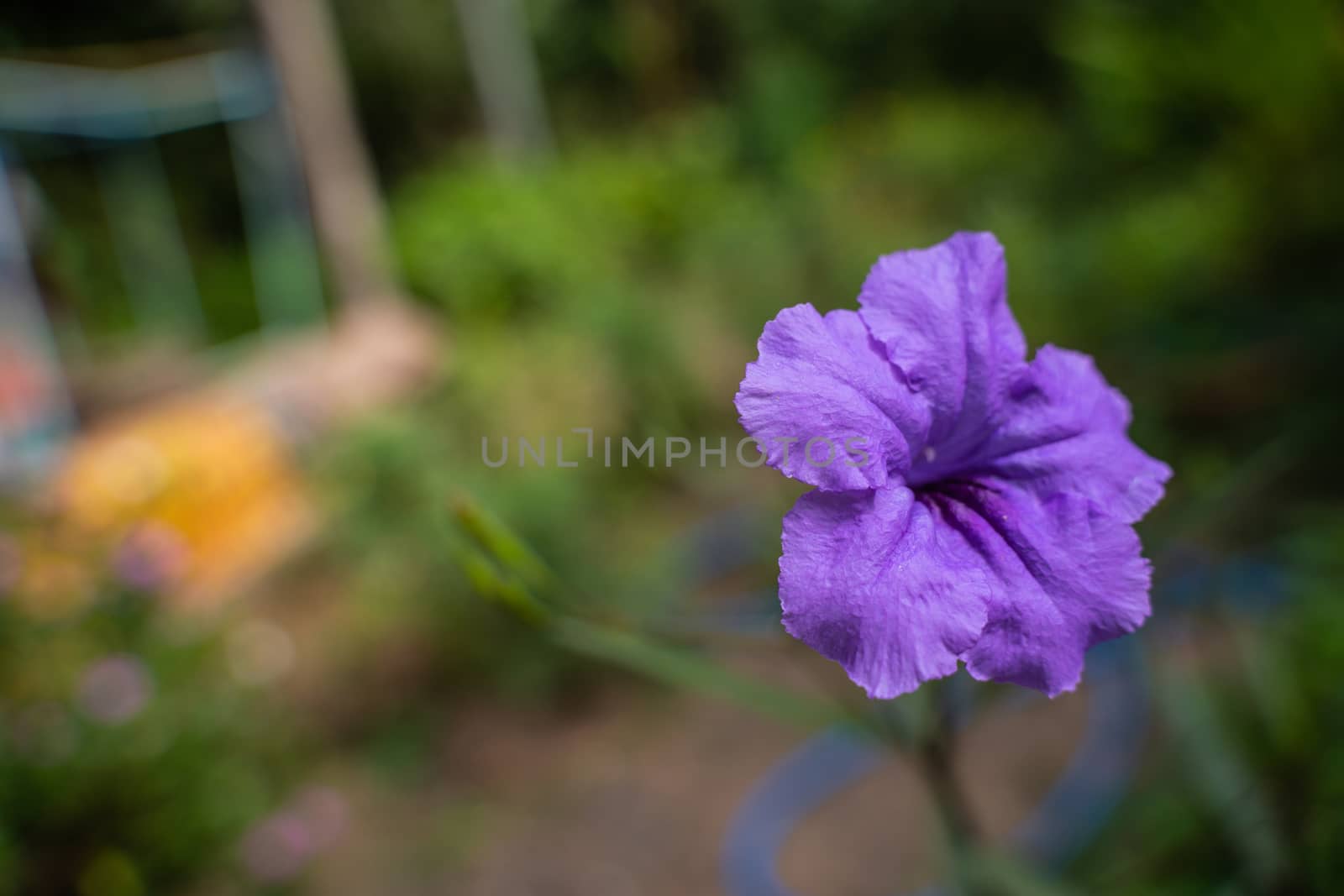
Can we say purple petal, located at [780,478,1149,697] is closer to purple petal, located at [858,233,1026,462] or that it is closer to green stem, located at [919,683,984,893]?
purple petal, located at [858,233,1026,462]

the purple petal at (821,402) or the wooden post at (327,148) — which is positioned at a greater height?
the wooden post at (327,148)

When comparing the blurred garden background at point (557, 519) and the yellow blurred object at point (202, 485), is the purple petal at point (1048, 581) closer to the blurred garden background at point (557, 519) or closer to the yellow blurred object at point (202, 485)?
the blurred garden background at point (557, 519)

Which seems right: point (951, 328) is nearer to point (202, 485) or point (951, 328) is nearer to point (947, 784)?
point (947, 784)

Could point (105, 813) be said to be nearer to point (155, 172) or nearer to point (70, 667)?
point (70, 667)

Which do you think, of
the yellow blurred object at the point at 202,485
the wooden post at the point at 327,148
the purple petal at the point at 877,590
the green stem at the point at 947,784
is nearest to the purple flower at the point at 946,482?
the purple petal at the point at 877,590

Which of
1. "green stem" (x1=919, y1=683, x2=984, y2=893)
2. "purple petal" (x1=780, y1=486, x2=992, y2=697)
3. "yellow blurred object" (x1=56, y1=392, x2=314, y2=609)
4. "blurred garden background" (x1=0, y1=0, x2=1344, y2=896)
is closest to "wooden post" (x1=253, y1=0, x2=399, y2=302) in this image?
"blurred garden background" (x1=0, y1=0, x2=1344, y2=896)

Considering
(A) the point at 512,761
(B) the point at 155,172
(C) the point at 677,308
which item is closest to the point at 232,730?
(A) the point at 512,761

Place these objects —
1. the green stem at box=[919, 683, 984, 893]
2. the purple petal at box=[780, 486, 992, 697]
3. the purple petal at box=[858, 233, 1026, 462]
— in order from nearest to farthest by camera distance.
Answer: the purple petal at box=[780, 486, 992, 697]
the purple petal at box=[858, 233, 1026, 462]
the green stem at box=[919, 683, 984, 893]
